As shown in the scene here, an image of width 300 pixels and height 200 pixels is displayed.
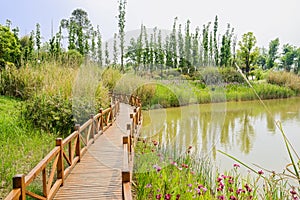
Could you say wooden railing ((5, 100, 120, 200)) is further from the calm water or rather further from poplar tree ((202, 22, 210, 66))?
poplar tree ((202, 22, 210, 66))

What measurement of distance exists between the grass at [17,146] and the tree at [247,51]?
18.9 metres

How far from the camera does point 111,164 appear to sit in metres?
3.71

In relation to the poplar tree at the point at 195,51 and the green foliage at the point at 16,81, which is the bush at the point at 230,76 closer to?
the poplar tree at the point at 195,51

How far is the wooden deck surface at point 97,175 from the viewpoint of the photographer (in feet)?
9.33

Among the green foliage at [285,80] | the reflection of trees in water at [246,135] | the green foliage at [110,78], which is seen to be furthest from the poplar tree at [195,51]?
the reflection of trees in water at [246,135]

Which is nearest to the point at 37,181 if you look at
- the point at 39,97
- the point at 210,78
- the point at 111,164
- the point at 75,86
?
the point at 111,164

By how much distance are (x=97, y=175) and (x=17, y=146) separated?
1.51m

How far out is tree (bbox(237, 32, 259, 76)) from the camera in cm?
2120

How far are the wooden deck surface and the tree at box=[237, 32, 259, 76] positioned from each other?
61.4ft

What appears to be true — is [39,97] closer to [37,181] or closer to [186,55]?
[37,181]

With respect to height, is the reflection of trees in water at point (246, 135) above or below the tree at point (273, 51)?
below

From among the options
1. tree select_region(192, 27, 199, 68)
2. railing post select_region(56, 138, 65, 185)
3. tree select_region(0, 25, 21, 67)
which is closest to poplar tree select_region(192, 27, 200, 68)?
tree select_region(192, 27, 199, 68)

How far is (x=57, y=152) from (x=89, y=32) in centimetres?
2217

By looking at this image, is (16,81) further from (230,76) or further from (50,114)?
(230,76)
